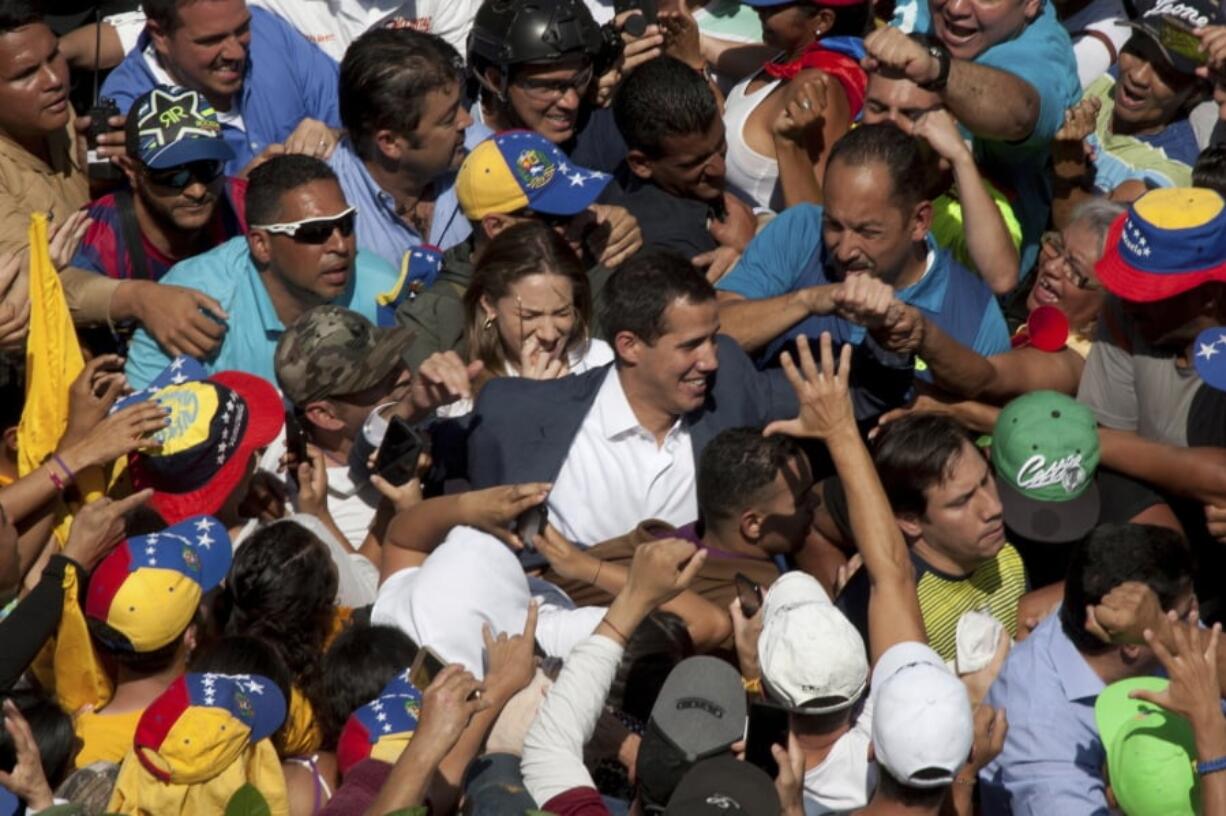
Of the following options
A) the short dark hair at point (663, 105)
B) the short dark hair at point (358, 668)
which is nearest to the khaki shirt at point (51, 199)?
the short dark hair at point (358, 668)

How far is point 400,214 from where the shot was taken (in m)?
7.68

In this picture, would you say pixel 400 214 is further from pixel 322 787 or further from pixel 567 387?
pixel 322 787

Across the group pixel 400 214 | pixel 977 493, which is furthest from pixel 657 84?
pixel 977 493

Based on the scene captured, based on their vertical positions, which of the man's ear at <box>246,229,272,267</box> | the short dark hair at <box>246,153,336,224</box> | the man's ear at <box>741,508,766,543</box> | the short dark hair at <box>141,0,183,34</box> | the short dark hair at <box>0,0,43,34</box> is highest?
the short dark hair at <box>0,0,43,34</box>

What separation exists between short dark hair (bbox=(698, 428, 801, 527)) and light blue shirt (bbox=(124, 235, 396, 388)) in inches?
54.1

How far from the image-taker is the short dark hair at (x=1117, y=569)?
5.41 metres

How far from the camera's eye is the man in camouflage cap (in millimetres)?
6477

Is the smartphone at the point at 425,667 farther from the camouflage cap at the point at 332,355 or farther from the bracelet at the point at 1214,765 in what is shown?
the bracelet at the point at 1214,765

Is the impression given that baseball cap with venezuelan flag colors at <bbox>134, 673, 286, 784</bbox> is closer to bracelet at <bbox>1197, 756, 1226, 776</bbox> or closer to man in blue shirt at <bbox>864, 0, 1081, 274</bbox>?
bracelet at <bbox>1197, 756, 1226, 776</bbox>

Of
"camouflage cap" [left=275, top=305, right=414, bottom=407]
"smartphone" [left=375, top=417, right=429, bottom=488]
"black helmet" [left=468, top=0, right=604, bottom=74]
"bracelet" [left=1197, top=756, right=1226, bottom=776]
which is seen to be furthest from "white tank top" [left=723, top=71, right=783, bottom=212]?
"bracelet" [left=1197, top=756, right=1226, bottom=776]

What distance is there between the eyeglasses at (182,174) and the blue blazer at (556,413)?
1.34 meters

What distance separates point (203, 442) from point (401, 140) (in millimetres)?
1770

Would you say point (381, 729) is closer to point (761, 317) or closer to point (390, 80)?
point (761, 317)

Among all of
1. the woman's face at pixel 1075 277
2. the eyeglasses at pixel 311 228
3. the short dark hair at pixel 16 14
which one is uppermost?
the short dark hair at pixel 16 14
